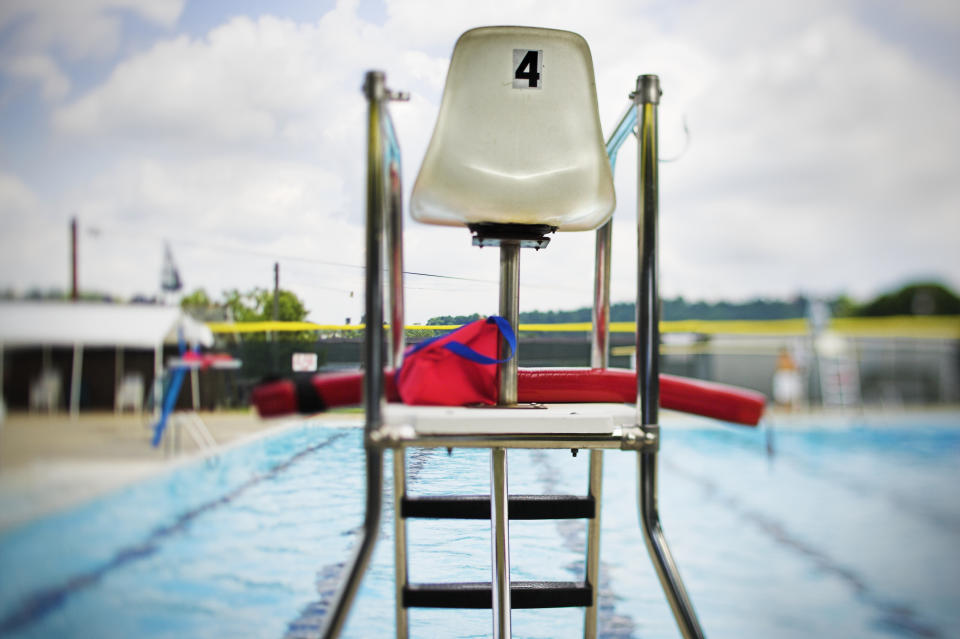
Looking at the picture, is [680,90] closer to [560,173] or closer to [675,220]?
[560,173]

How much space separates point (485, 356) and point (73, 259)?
1459 mm

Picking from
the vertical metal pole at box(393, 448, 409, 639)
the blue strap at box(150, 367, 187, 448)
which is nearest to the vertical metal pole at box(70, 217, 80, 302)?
the blue strap at box(150, 367, 187, 448)

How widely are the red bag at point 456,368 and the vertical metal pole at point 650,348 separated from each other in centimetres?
15

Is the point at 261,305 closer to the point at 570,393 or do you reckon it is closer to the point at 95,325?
the point at 95,325

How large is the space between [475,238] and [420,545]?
28.7 inches

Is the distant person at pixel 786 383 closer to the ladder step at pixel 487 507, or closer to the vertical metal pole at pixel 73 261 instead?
the ladder step at pixel 487 507

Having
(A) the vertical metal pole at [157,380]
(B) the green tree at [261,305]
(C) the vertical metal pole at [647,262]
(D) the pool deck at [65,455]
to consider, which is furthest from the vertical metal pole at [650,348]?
(A) the vertical metal pole at [157,380]

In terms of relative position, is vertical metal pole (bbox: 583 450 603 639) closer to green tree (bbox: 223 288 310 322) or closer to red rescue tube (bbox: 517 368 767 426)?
red rescue tube (bbox: 517 368 767 426)

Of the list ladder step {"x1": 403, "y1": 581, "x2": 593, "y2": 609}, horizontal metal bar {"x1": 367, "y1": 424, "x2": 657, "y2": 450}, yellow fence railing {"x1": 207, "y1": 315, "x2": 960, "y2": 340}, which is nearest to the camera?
horizontal metal bar {"x1": 367, "y1": 424, "x2": 657, "y2": 450}

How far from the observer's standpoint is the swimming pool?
1.27m

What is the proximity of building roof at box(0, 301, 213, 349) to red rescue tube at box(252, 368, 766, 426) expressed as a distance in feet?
3.90

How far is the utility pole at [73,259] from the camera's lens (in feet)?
5.31

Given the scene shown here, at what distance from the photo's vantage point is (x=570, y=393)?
0.79 m

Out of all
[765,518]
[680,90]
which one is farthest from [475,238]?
[765,518]
